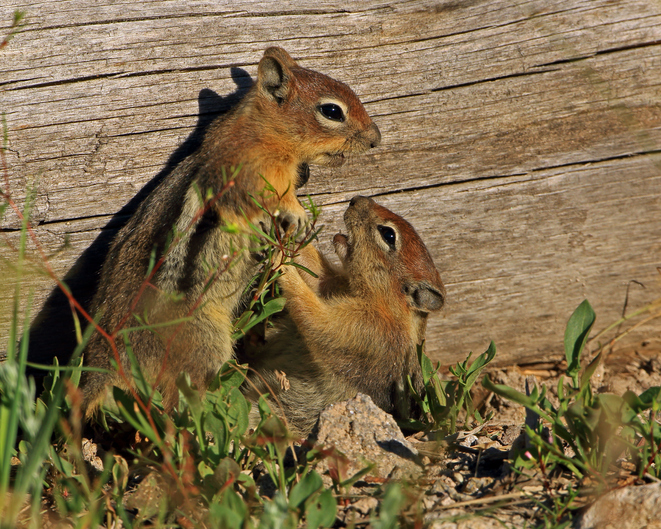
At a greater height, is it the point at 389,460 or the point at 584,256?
the point at 584,256

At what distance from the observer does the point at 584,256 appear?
4.93 m

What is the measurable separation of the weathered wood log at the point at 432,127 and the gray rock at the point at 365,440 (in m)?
1.65

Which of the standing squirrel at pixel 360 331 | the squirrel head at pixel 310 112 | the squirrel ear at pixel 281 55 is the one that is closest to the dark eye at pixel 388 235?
the standing squirrel at pixel 360 331

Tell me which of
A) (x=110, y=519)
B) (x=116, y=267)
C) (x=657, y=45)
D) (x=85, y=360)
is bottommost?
(x=110, y=519)

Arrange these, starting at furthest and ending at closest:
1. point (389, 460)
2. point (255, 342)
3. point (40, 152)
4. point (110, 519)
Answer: point (255, 342)
point (40, 152)
point (389, 460)
point (110, 519)

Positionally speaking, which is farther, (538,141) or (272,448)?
(538,141)

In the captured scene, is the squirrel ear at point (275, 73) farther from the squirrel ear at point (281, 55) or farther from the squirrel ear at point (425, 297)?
the squirrel ear at point (425, 297)

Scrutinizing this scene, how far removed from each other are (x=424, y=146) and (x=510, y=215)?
2.98ft

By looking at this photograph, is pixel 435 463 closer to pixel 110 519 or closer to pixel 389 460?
pixel 389 460

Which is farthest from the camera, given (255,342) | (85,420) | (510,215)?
(510,215)

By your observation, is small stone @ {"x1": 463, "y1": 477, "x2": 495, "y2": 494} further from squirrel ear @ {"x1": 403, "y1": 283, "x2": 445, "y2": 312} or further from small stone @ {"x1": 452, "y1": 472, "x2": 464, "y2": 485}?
squirrel ear @ {"x1": 403, "y1": 283, "x2": 445, "y2": 312}

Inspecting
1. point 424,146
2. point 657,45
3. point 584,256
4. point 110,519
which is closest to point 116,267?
point 110,519

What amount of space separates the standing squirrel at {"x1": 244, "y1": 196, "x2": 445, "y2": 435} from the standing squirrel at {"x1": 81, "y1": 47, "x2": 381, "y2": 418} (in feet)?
1.72

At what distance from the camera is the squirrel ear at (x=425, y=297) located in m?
4.43
